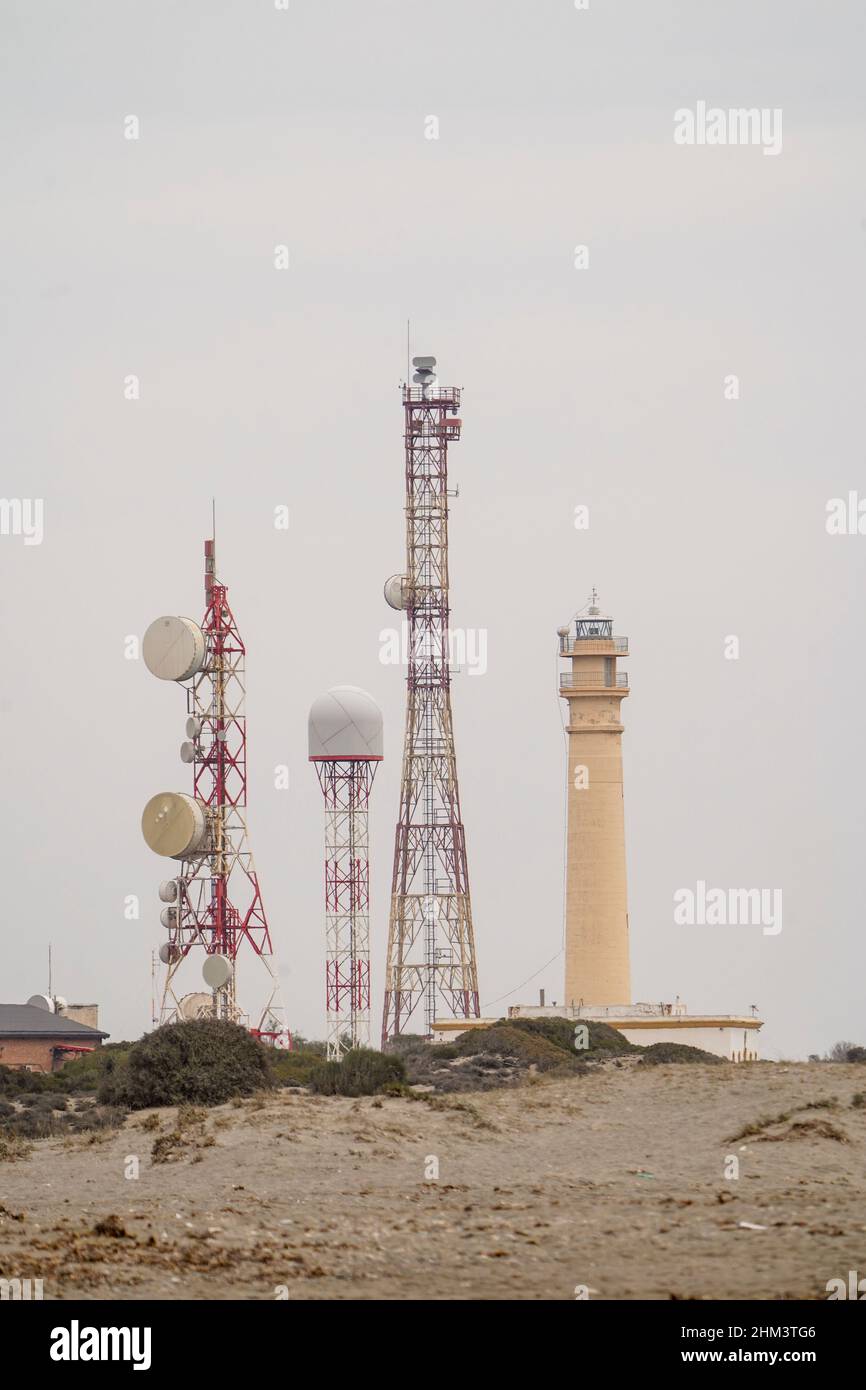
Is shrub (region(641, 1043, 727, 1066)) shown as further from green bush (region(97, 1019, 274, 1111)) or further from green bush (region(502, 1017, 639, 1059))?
green bush (region(97, 1019, 274, 1111))

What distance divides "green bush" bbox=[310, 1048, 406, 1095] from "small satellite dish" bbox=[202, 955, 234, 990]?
17953 millimetres

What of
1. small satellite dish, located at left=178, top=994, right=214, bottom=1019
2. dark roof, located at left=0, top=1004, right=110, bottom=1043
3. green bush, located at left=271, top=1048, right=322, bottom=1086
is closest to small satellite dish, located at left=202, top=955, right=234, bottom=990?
small satellite dish, located at left=178, top=994, right=214, bottom=1019

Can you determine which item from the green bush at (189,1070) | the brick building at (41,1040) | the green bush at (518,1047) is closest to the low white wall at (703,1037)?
the green bush at (518,1047)

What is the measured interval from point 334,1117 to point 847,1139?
979 centimetres

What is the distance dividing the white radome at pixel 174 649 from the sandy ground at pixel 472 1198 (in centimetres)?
2567

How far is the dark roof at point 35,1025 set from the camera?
89375 millimetres

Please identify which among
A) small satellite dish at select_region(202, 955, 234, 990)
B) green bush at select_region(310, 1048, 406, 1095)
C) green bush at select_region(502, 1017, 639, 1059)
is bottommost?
green bush at select_region(310, 1048, 406, 1095)

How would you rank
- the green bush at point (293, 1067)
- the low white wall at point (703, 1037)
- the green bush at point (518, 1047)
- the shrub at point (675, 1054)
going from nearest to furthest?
the green bush at point (293, 1067), the green bush at point (518, 1047), the shrub at point (675, 1054), the low white wall at point (703, 1037)

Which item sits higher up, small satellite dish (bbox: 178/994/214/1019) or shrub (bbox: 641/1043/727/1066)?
small satellite dish (bbox: 178/994/214/1019)

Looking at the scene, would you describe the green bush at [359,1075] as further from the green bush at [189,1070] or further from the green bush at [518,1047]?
the green bush at [518,1047]

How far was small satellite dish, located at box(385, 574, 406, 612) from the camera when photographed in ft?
256

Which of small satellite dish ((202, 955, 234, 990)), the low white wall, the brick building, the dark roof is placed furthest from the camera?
the dark roof

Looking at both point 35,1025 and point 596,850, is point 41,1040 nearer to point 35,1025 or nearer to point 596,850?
point 35,1025
